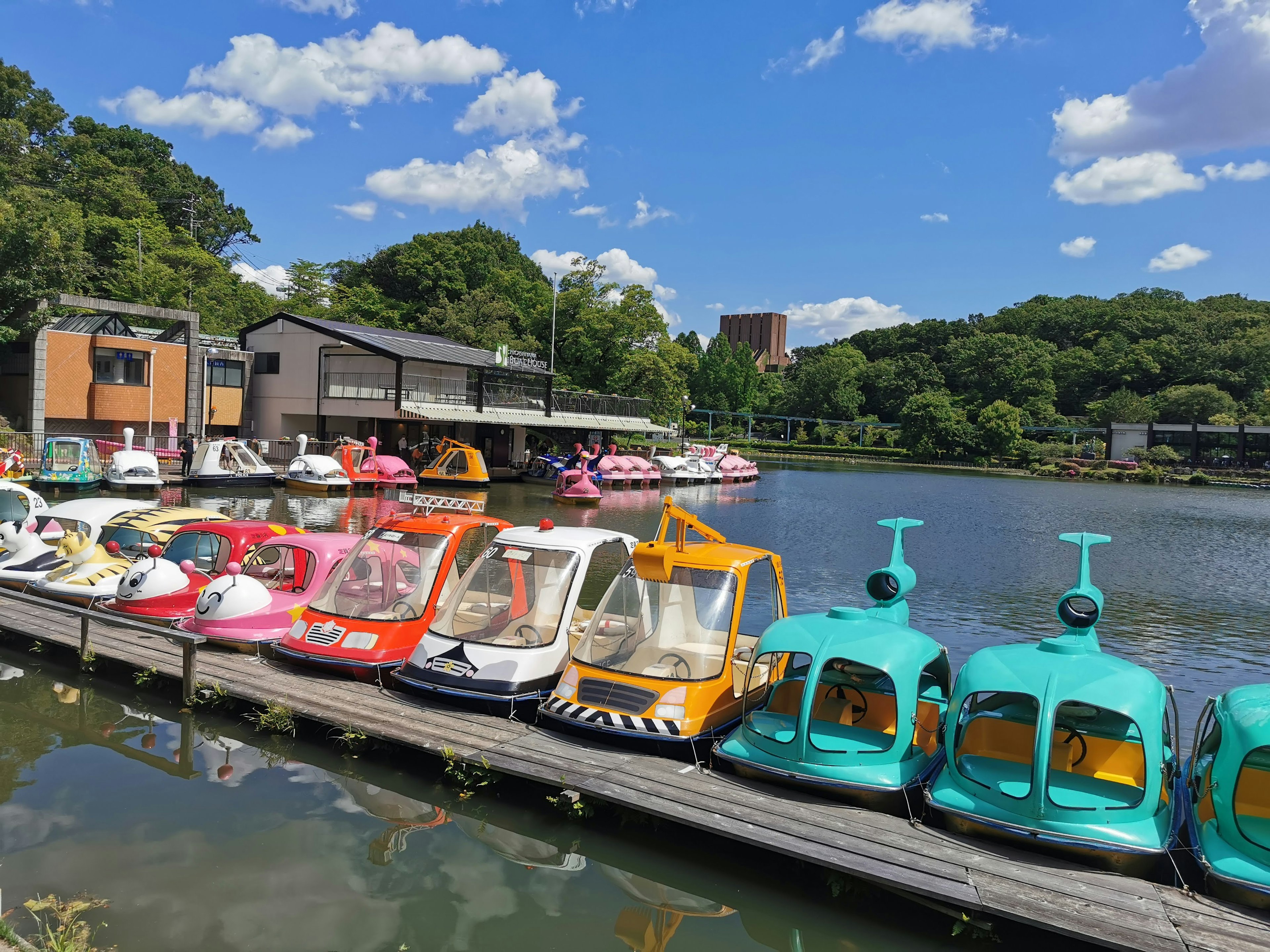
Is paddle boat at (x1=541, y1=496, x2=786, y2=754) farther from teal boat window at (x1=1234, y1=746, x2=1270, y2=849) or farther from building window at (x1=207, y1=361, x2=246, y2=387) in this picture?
building window at (x1=207, y1=361, x2=246, y2=387)

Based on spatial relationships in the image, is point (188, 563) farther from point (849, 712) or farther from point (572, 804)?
point (849, 712)

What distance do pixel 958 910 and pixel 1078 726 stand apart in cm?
215

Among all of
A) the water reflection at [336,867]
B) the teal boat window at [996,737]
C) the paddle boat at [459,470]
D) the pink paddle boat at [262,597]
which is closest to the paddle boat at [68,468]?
the paddle boat at [459,470]

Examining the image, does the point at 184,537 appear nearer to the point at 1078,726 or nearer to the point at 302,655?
the point at 302,655

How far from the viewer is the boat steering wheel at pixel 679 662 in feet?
31.1

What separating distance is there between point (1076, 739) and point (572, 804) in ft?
14.8

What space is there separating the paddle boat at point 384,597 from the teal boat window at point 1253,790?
835cm

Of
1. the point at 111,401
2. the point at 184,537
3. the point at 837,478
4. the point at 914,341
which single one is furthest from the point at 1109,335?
the point at 184,537

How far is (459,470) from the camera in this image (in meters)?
43.4

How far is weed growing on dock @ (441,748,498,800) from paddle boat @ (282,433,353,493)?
31370mm

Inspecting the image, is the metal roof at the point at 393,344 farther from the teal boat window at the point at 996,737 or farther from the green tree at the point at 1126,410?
the green tree at the point at 1126,410

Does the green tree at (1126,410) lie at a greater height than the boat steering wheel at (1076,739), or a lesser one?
greater

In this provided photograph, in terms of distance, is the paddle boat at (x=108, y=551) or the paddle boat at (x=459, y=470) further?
the paddle boat at (x=459, y=470)

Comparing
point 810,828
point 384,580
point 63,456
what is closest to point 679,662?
point 810,828
